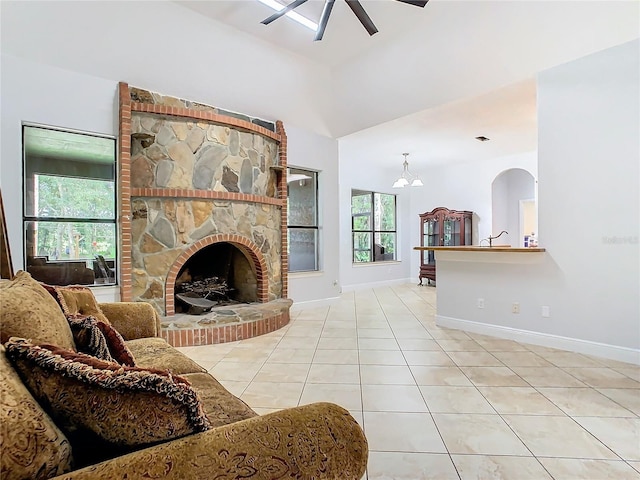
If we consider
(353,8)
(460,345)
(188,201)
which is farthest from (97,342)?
(353,8)

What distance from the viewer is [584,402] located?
223 cm

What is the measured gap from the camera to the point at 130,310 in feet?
7.34

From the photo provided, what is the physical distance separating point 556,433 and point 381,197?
6.85 m

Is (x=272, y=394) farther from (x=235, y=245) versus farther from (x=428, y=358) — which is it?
(x=235, y=245)

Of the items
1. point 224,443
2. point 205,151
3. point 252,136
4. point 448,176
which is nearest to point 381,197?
point 448,176

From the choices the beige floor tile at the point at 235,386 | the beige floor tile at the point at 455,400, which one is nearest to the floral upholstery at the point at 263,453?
the beige floor tile at the point at 455,400

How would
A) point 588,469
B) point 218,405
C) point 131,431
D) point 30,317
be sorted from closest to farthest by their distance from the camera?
1. point 131,431
2. point 30,317
3. point 218,405
4. point 588,469

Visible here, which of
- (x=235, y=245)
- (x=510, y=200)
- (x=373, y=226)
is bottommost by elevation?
(x=235, y=245)

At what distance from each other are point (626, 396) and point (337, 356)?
2.10 metres

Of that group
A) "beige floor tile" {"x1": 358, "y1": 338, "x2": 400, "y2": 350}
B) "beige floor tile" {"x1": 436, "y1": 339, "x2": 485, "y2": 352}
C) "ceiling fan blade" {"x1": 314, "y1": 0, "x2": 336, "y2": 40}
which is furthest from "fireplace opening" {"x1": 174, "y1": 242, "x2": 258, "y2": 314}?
"ceiling fan blade" {"x1": 314, "y1": 0, "x2": 336, "y2": 40}

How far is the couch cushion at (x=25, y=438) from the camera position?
0.62m

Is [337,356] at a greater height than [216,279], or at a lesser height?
lesser

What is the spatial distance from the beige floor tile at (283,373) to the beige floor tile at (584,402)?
5.68 feet

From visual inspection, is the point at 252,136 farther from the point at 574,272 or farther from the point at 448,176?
the point at 448,176
